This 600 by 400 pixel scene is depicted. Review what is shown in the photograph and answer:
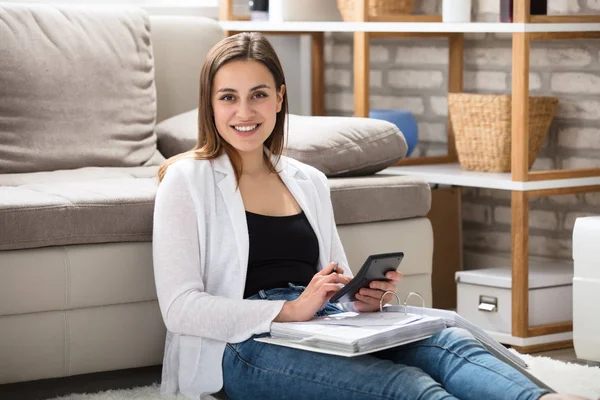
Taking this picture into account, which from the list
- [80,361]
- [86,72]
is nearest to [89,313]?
[80,361]

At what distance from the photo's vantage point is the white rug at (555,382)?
7.40 ft

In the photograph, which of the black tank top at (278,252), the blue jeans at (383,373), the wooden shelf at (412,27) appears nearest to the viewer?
the blue jeans at (383,373)

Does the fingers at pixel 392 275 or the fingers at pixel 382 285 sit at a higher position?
the fingers at pixel 392 275

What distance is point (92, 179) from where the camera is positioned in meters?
2.68

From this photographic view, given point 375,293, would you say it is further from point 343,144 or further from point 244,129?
point 343,144

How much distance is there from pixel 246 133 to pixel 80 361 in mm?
572

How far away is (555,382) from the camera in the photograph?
98.6 inches

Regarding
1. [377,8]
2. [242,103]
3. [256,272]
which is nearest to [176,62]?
[377,8]

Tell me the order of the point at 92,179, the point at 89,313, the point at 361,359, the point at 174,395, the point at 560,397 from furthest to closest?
1. the point at 92,179
2. the point at 89,313
3. the point at 174,395
4. the point at 361,359
5. the point at 560,397

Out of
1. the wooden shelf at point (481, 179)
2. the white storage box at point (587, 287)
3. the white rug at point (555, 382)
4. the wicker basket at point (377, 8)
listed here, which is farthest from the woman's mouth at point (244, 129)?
the wicker basket at point (377, 8)

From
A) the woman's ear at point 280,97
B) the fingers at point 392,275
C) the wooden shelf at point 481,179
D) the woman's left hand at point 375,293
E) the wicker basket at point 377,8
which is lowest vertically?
the woman's left hand at point 375,293

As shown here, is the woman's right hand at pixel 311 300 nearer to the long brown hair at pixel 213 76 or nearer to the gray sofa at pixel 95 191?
the long brown hair at pixel 213 76

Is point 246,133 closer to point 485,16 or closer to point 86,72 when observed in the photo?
point 86,72

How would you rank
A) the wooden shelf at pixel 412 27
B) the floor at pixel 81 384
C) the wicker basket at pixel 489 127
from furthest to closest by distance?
the wicker basket at pixel 489 127, the wooden shelf at pixel 412 27, the floor at pixel 81 384
